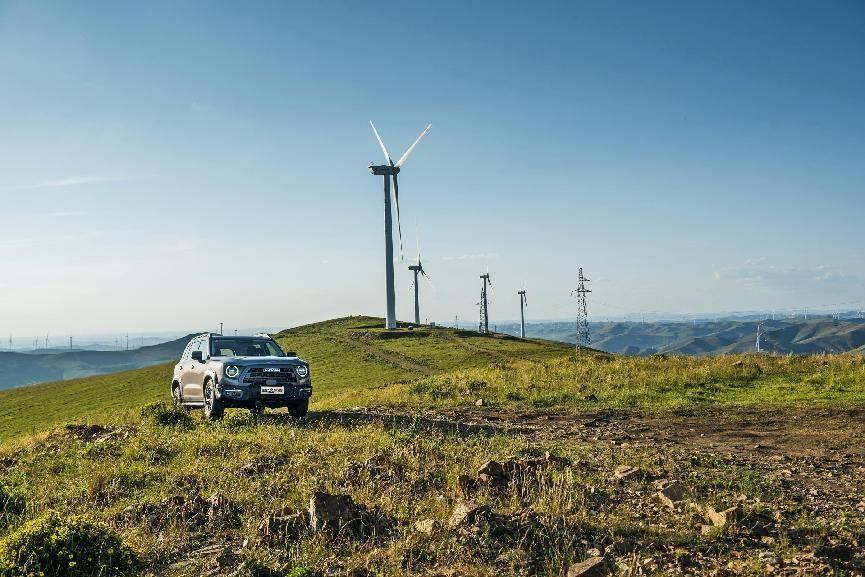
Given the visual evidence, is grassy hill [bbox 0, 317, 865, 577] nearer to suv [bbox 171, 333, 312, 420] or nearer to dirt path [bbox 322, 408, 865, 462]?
dirt path [bbox 322, 408, 865, 462]

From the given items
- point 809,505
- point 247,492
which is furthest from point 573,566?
point 247,492

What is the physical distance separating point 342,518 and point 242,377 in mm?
10689

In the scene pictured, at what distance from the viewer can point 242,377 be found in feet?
62.8

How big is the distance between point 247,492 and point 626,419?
38.1 ft

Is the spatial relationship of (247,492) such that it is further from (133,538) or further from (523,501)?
(523,501)

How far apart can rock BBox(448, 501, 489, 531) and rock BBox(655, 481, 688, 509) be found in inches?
107

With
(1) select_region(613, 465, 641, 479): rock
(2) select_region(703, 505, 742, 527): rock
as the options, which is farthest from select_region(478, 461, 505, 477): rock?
(2) select_region(703, 505, 742, 527): rock

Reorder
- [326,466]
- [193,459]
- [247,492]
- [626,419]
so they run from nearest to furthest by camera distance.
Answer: [247,492] < [326,466] < [193,459] < [626,419]

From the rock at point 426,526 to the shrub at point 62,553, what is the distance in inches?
135

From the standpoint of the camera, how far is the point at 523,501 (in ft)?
33.2

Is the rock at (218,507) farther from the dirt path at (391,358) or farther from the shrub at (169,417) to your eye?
the dirt path at (391,358)

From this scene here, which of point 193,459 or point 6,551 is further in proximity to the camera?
point 193,459

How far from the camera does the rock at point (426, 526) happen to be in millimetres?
8852

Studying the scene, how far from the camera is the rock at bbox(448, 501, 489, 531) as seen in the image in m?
8.94
